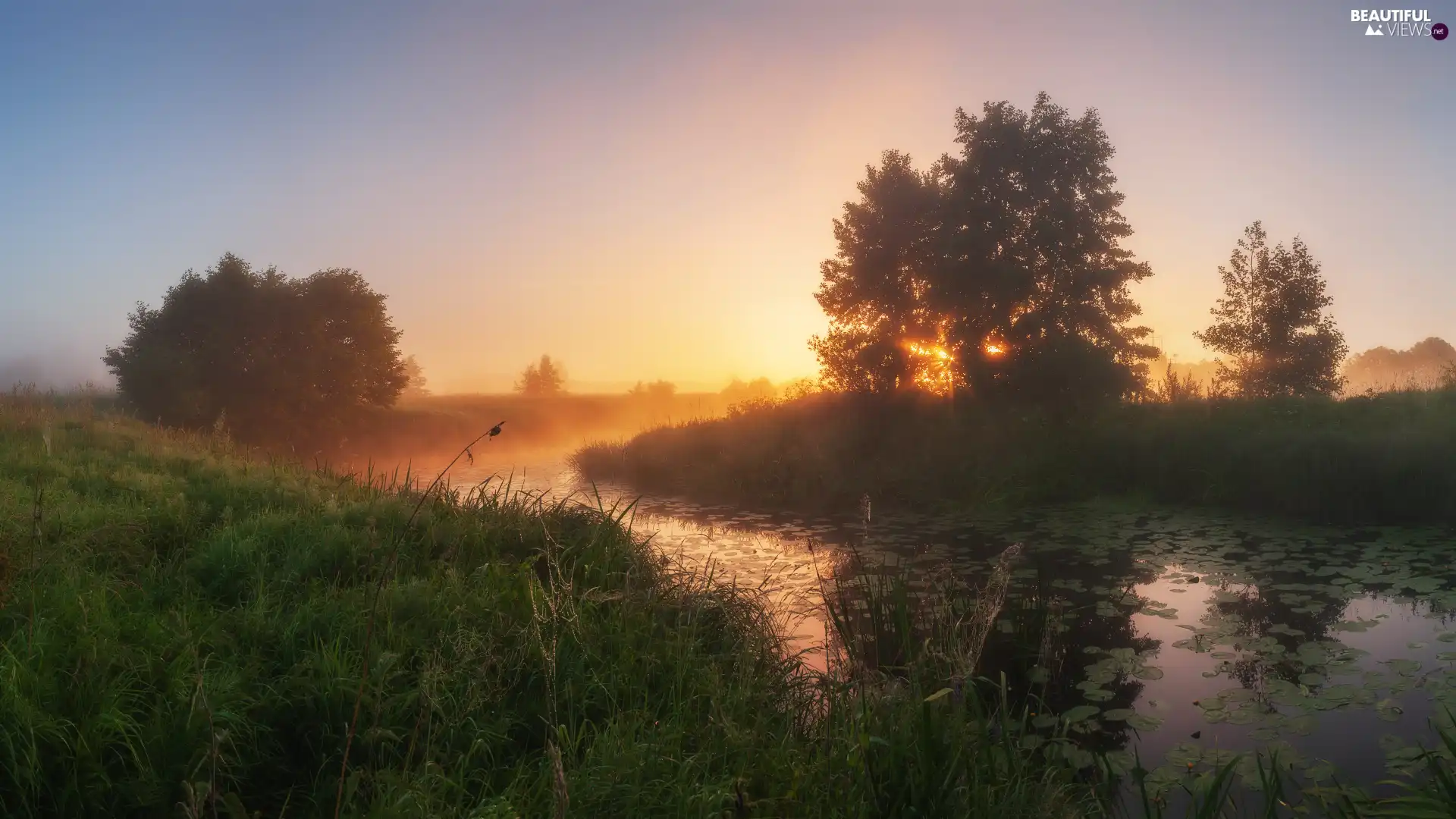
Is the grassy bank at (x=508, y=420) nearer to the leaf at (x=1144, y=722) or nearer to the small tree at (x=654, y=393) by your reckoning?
the small tree at (x=654, y=393)

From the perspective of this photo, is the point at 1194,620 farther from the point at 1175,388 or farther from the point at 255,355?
the point at 255,355

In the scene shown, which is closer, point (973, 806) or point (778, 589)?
point (973, 806)

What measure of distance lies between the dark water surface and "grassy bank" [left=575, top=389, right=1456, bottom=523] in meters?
1.48

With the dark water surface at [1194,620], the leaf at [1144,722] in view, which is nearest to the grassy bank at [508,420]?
the dark water surface at [1194,620]

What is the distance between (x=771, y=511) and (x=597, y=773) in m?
13.3

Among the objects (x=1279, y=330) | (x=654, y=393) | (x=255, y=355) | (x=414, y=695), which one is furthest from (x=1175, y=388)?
(x=654, y=393)

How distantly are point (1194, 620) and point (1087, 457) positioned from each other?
1005 centimetres

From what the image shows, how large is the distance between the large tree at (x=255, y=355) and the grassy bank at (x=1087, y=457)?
10.5 metres

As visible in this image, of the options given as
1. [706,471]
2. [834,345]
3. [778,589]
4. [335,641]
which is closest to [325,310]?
[706,471]

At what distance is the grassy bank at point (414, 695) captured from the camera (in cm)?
356

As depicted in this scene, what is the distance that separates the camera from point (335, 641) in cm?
455

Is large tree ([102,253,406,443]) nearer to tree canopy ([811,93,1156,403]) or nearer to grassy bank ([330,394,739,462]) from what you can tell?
grassy bank ([330,394,739,462])

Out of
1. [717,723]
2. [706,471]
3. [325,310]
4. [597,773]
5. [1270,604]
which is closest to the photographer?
[597,773]

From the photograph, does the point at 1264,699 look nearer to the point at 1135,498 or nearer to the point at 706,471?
the point at 1135,498
